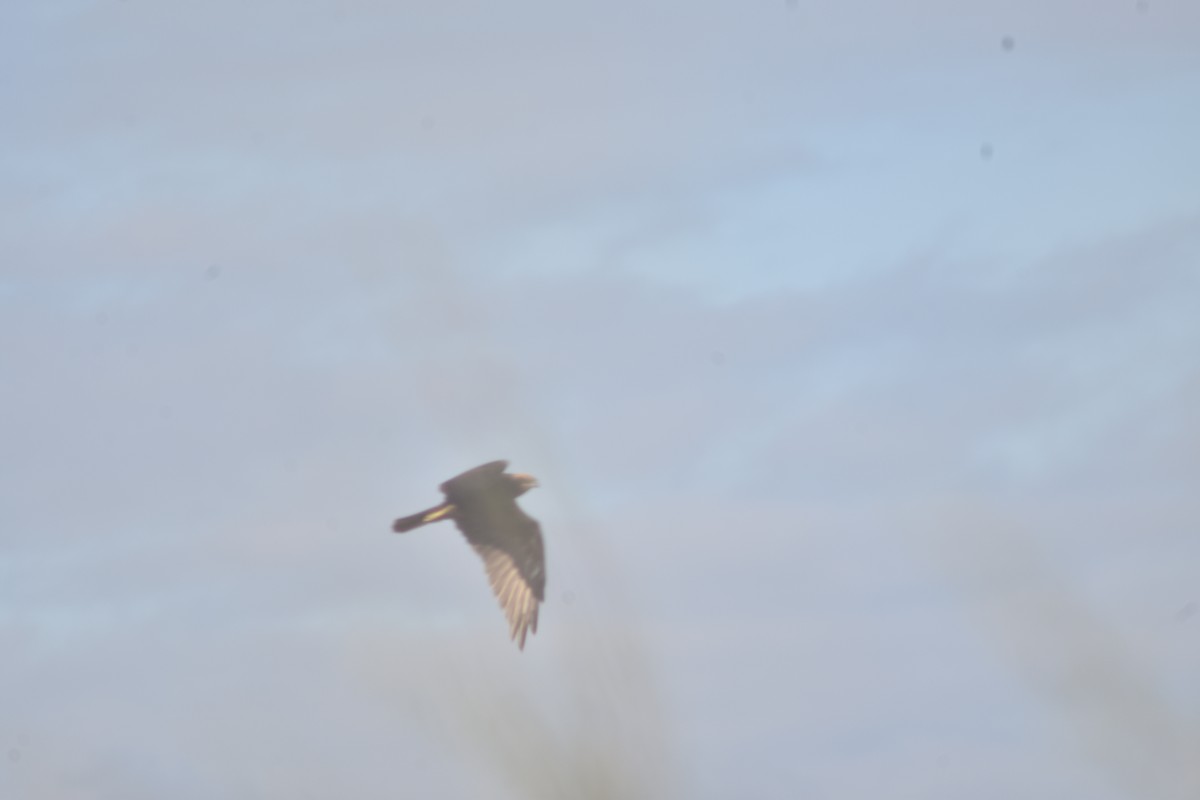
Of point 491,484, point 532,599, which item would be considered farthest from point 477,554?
point 491,484

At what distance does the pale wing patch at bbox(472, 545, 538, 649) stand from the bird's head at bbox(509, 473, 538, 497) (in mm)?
934

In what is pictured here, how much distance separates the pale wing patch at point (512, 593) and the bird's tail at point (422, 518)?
1.04 m

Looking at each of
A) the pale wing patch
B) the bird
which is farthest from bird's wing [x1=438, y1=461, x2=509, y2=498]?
the pale wing patch

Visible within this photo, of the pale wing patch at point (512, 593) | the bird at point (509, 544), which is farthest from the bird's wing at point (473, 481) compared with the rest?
the pale wing patch at point (512, 593)

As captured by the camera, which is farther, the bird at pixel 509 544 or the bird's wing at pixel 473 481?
the bird at pixel 509 544

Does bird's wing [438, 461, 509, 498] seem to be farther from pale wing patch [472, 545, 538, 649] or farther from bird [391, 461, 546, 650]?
pale wing patch [472, 545, 538, 649]

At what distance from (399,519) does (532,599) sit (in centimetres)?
203

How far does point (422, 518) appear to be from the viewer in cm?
1706

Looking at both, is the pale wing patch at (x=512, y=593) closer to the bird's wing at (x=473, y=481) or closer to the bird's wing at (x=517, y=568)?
the bird's wing at (x=517, y=568)

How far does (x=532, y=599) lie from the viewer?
57.6 ft

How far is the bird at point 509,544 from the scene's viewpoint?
17.1 m

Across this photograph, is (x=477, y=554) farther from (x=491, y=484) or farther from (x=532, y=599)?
(x=491, y=484)

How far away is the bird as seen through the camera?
1706cm

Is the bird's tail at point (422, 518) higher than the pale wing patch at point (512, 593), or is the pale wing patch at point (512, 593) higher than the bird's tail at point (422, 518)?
the bird's tail at point (422, 518)
